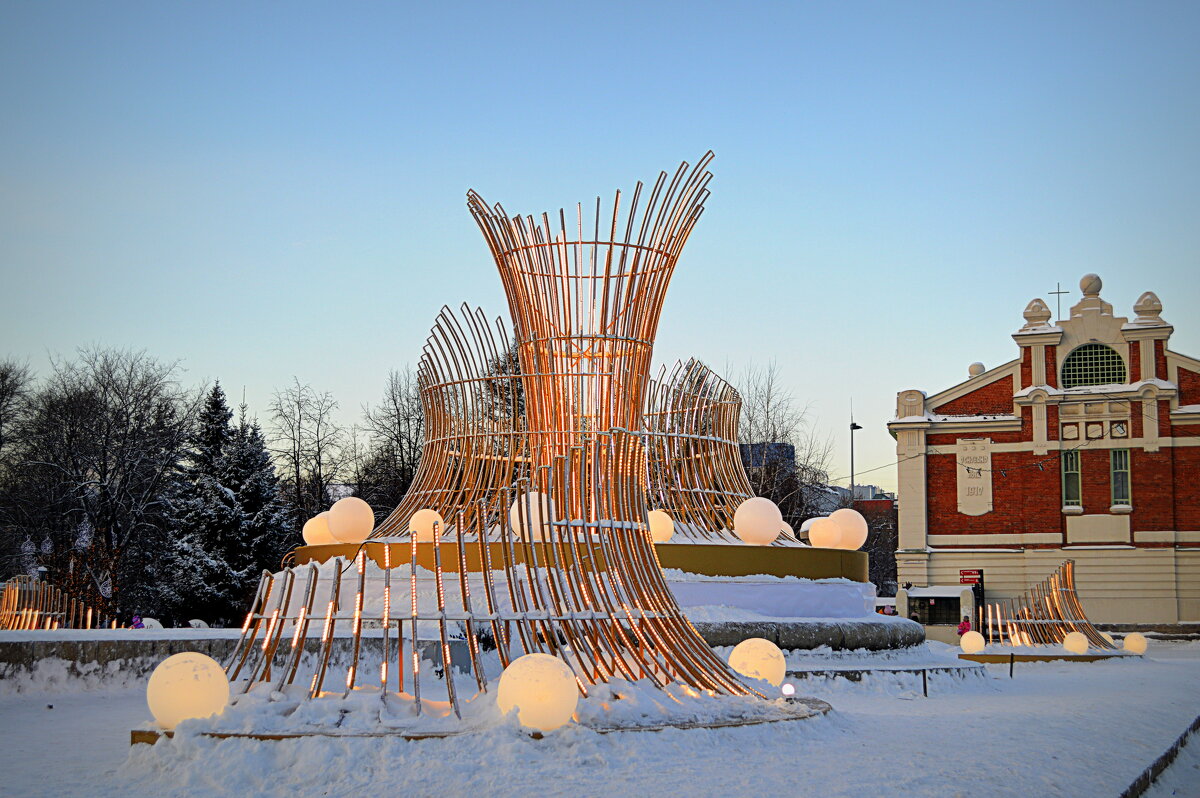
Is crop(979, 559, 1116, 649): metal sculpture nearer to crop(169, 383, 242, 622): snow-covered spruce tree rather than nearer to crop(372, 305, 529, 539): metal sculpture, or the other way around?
crop(372, 305, 529, 539): metal sculpture

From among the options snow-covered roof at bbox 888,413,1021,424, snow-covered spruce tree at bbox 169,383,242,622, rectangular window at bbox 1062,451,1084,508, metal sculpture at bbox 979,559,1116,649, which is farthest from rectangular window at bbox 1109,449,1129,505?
snow-covered spruce tree at bbox 169,383,242,622

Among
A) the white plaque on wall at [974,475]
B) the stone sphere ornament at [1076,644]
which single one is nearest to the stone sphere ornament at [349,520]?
the stone sphere ornament at [1076,644]

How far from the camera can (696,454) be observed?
20.8 meters

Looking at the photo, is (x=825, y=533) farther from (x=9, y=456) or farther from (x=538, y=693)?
(x=9, y=456)

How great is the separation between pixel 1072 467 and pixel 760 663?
110ft

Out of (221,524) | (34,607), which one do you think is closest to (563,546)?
(34,607)

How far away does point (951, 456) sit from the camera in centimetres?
4325

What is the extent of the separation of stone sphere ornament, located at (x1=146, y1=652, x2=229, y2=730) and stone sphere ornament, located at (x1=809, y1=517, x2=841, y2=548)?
40.0 ft

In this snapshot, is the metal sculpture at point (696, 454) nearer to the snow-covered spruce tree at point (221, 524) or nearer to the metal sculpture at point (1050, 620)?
the metal sculpture at point (1050, 620)

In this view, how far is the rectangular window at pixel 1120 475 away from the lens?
41.4 metres

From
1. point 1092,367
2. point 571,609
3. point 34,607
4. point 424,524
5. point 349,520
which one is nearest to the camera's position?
point 571,609

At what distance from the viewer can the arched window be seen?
42.0m

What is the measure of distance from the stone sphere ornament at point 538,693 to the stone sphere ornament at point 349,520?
9.10 m

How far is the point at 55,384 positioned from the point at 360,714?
3116cm
